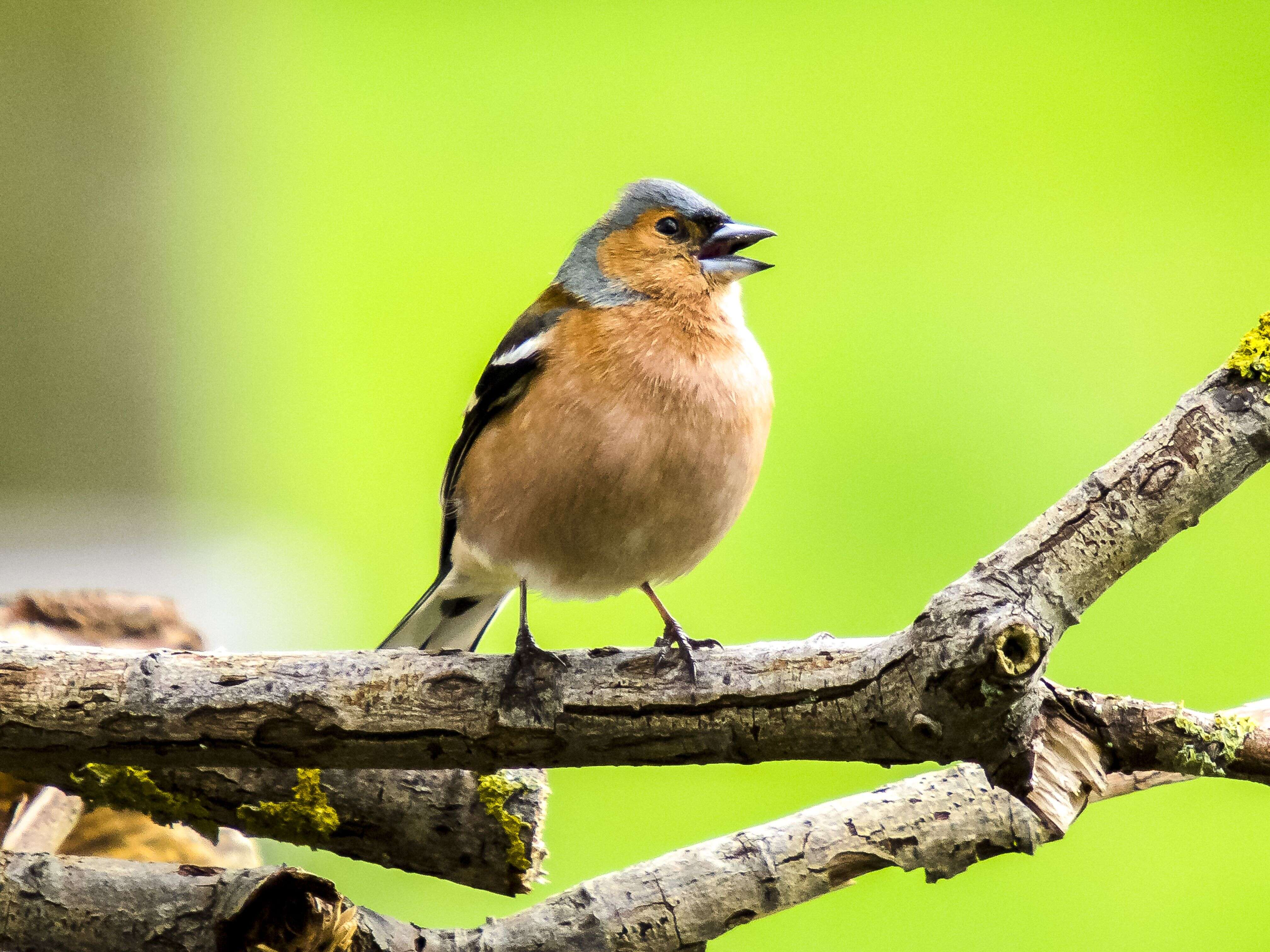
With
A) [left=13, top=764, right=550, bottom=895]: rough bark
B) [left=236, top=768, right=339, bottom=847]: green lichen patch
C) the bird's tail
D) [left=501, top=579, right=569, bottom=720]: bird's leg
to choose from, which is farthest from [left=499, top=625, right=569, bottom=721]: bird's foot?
the bird's tail

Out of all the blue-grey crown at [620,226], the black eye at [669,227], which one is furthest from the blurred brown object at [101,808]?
the black eye at [669,227]

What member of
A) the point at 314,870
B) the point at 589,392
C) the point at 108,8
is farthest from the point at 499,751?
the point at 108,8

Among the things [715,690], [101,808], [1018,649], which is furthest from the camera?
[101,808]

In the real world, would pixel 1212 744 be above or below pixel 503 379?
below

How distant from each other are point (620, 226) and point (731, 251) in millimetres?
223

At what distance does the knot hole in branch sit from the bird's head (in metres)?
0.87

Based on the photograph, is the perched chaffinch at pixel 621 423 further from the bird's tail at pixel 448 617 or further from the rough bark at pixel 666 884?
the rough bark at pixel 666 884

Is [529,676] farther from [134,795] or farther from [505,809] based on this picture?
[134,795]

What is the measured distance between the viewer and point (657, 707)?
55.4 inches

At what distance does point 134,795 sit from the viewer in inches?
64.9

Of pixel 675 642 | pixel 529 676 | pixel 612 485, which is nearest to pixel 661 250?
pixel 612 485

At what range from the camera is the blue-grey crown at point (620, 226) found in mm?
1869

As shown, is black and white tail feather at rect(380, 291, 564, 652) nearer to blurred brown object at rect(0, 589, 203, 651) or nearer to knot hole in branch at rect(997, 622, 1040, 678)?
blurred brown object at rect(0, 589, 203, 651)

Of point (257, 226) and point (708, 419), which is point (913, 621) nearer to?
point (708, 419)
